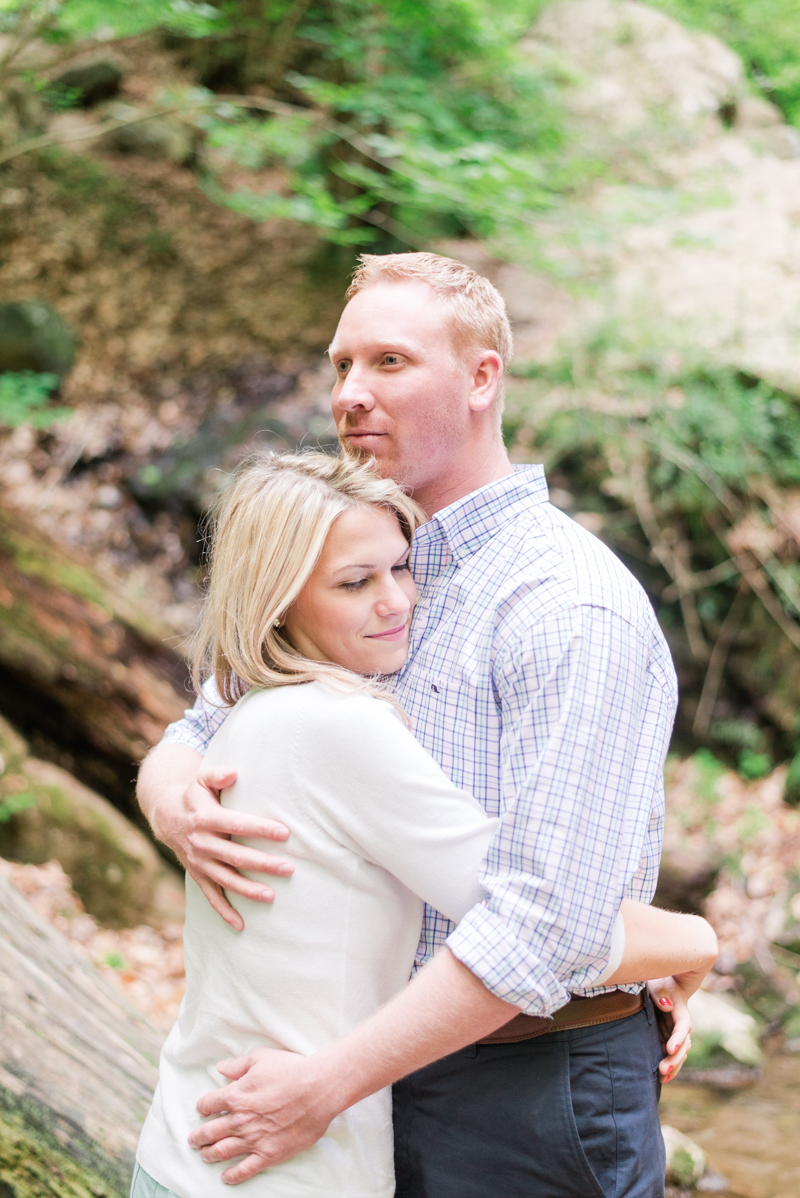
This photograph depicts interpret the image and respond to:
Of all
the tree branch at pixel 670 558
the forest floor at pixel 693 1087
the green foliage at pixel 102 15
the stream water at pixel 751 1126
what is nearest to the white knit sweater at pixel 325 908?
the forest floor at pixel 693 1087

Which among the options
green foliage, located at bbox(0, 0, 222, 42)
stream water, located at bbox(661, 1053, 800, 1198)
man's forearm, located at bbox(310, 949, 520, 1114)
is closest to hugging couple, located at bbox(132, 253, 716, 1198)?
man's forearm, located at bbox(310, 949, 520, 1114)

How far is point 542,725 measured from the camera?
131 centimetres

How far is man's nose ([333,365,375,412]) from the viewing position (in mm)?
1825

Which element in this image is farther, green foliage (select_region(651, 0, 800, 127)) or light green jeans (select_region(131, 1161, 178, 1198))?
green foliage (select_region(651, 0, 800, 127))

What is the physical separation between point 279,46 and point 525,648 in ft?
26.9

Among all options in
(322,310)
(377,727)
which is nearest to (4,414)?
(322,310)

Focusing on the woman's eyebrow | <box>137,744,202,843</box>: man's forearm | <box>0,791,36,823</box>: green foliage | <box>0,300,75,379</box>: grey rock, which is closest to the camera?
the woman's eyebrow

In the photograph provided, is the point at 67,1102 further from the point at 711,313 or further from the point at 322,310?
the point at 322,310

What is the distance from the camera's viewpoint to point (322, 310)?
25.2ft

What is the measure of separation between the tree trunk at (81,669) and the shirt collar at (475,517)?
302 cm

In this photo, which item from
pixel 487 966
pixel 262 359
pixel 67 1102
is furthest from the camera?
pixel 262 359

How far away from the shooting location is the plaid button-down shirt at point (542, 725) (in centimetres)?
123

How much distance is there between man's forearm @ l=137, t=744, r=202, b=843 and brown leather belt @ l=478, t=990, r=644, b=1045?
71cm

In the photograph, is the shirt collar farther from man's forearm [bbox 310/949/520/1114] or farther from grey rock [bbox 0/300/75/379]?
grey rock [bbox 0/300/75/379]
